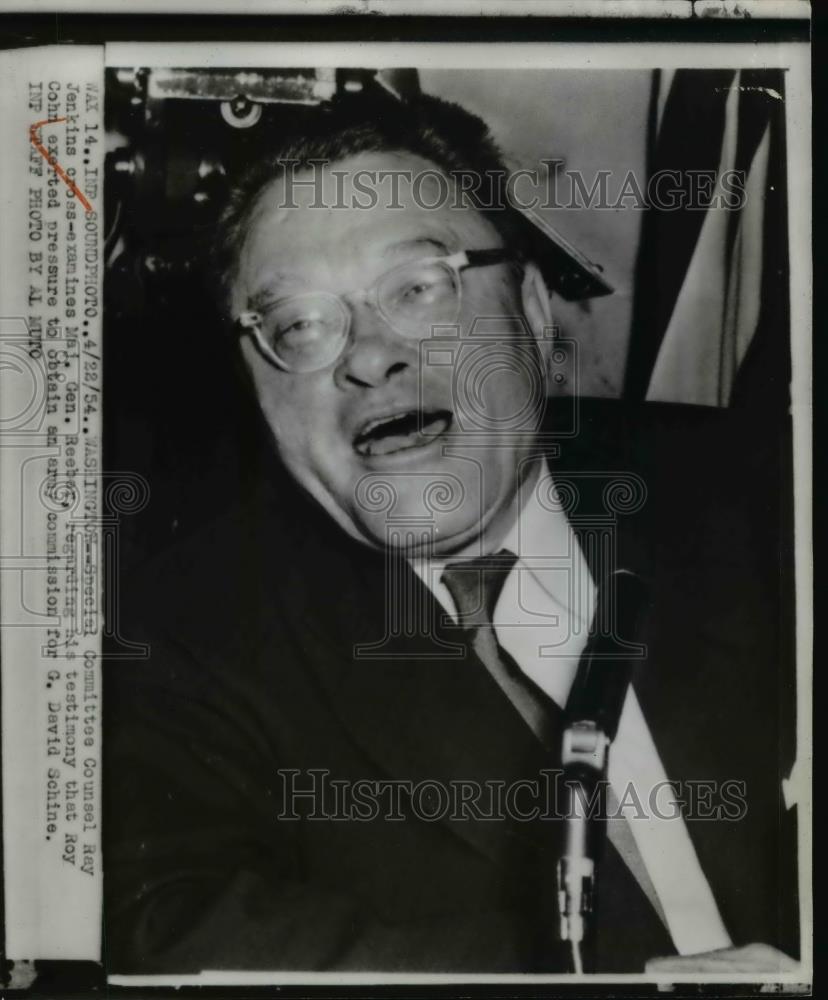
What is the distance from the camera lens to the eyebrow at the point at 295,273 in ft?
3.23

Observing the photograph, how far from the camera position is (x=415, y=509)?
100 cm

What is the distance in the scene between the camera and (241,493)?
993 millimetres

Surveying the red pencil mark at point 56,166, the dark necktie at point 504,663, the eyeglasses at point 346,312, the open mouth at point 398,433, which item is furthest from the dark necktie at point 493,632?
the red pencil mark at point 56,166

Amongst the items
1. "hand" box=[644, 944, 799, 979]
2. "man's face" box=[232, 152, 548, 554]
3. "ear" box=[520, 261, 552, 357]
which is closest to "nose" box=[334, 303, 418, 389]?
"man's face" box=[232, 152, 548, 554]

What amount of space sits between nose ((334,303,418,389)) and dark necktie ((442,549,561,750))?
0.67ft

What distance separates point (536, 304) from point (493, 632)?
1.08ft

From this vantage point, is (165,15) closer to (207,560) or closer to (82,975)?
(207,560)


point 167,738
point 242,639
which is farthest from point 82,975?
point 242,639

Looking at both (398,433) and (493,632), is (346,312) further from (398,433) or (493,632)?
(493,632)

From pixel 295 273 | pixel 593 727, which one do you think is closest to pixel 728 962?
pixel 593 727

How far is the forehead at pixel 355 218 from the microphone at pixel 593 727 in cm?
39

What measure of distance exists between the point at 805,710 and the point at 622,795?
0.20 m

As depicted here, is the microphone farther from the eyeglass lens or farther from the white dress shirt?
the eyeglass lens

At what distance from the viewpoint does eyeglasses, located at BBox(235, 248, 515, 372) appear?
982mm
